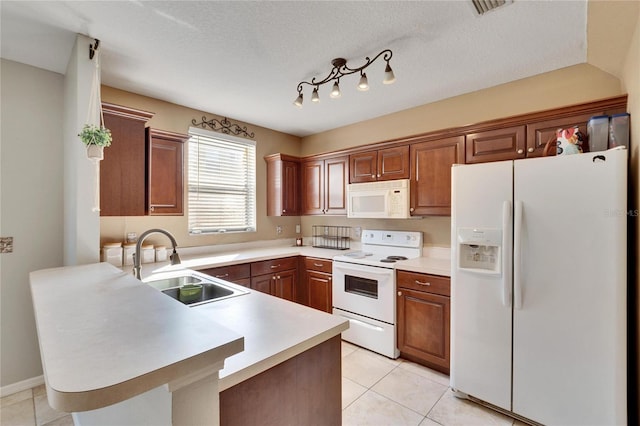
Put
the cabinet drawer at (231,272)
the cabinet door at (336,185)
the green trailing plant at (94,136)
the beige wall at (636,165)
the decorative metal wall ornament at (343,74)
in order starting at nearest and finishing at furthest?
the beige wall at (636,165) < the green trailing plant at (94,136) < the decorative metal wall ornament at (343,74) < the cabinet drawer at (231,272) < the cabinet door at (336,185)

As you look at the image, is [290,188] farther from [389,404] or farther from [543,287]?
[543,287]

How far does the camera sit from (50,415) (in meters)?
2.05

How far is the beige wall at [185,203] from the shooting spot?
2.79 metres

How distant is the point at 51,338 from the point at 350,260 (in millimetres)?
2514

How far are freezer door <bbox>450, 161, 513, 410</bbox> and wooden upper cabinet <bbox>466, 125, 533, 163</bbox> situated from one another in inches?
19.4

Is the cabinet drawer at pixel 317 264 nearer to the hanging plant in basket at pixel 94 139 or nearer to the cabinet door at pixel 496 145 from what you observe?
the cabinet door at pixel 496 145

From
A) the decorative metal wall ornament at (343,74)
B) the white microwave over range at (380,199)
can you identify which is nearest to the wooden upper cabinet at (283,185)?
the white microwave over range at (380,199)

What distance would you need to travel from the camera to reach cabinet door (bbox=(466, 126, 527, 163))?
237cm

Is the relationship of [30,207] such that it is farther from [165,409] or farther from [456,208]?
[456,208]

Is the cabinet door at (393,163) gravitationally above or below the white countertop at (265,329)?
above

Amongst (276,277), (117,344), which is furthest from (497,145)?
(117,344)

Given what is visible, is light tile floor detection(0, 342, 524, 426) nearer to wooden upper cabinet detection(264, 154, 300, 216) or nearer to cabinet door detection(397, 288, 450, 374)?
cabinet door detection(397, 288, 450, 374)

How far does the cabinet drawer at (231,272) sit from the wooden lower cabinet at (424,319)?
5.18 ft

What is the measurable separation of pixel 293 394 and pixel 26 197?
266 centimetres
